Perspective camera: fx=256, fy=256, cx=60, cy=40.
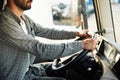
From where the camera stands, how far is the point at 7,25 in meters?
2.02

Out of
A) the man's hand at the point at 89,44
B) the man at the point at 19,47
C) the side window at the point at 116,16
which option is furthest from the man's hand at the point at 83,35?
the side window at the point at 116,16

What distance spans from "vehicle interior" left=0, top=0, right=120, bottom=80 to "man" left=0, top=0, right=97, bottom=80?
0.22 meters

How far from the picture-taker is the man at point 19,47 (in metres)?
1.94

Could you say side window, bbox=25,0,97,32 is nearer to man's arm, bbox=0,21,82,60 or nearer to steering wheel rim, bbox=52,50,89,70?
steering wheel rim, bbox=52,50,89,70

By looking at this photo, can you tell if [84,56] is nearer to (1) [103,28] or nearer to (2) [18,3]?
(2) [18,3]

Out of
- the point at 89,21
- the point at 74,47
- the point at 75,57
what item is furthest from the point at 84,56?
the point at 89,21

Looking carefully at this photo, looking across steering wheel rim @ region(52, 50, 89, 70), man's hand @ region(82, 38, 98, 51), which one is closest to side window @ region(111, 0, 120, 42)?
steering wheel rim @ region(52, 50, 89, 70)

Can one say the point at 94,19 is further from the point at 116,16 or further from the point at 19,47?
the point at 19,47

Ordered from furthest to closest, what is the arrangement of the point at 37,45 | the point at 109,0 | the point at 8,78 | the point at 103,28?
the point at 103,28
the point at 109,0
the point at 8,78
the point at 37,45

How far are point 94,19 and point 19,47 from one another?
5.87ft

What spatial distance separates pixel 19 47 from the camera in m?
2.00

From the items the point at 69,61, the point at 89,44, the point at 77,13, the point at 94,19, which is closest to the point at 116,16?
the point at 94,19

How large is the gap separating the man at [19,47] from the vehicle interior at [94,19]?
217 millimetres

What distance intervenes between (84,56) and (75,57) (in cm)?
8
